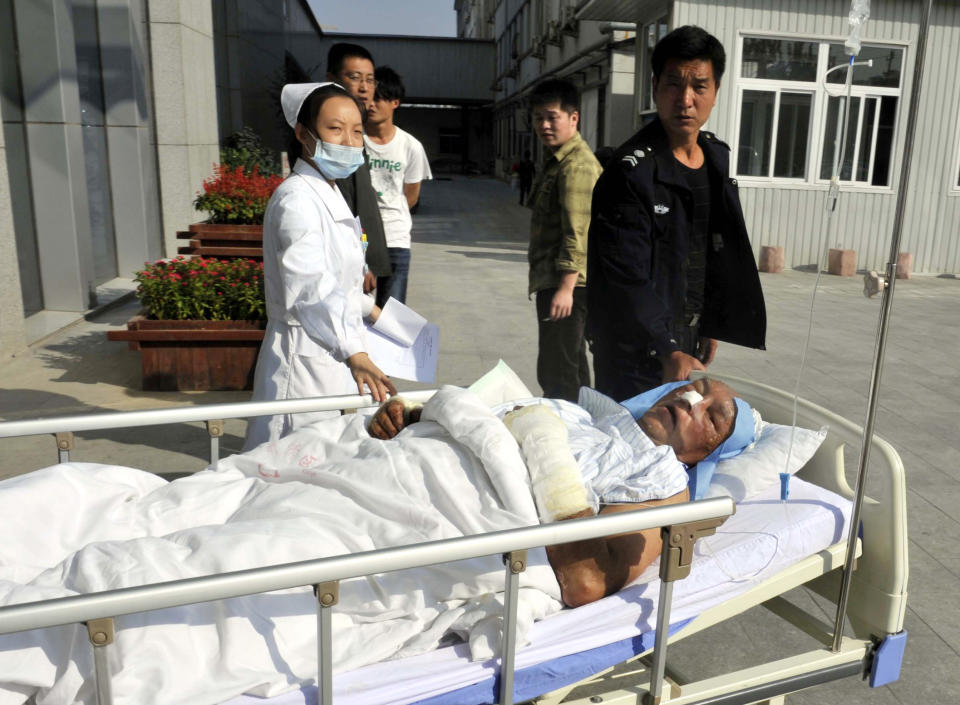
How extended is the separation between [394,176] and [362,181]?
0.67 meters

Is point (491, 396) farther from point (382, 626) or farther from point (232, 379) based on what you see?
point (232, 379)

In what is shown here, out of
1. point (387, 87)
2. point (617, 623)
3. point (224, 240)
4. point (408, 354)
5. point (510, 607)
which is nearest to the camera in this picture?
point (510, 607)

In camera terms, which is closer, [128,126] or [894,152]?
[128,126]

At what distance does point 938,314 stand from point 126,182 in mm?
9772

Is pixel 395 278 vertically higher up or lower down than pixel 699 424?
higher up

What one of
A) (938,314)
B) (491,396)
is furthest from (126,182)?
(938,314)

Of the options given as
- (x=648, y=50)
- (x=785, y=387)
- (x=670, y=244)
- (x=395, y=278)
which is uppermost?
(x=648, y=50)

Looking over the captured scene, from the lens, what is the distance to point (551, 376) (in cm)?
468

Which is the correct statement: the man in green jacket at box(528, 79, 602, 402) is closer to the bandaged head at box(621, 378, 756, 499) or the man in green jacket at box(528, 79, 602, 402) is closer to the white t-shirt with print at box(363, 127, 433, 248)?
the white t-shirt with print at box(363, 127, 433, 248)

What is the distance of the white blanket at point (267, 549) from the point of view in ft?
5.92

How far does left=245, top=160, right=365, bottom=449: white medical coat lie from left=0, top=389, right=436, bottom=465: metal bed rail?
0.69 ft

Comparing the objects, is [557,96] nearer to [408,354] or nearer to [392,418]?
[408,354]

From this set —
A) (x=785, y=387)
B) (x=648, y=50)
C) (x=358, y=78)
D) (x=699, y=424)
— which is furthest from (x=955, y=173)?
(x=699, y=424)

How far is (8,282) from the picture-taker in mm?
6191
